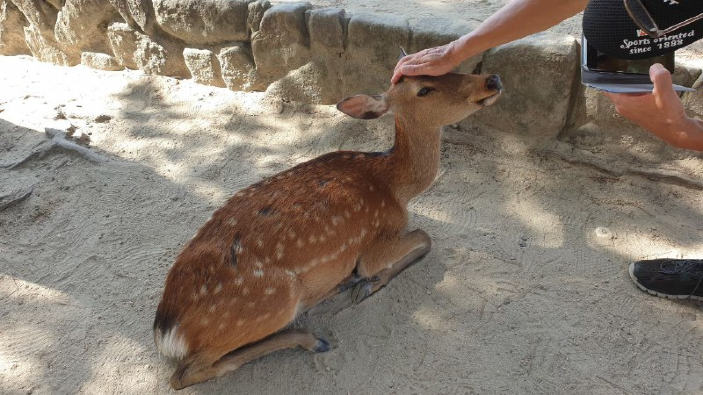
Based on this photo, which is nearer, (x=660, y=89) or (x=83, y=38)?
(x=660, y=89)

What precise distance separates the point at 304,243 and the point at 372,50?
182 centimetres

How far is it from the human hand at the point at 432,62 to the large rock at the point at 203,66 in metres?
2.20

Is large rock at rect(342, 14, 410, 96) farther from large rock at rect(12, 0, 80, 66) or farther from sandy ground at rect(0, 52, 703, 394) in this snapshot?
large rock at rect(12, 0, 80, 66)

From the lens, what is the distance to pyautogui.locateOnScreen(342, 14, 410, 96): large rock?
145 inches

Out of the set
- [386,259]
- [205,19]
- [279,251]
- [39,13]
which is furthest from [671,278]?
[39,13]

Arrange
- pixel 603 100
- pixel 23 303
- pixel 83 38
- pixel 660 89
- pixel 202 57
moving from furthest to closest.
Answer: pixel 83 38
pixel 202 57
pixel 603 100
pixel 23 303
pixel 660 89

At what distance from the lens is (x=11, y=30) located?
17.5 ft

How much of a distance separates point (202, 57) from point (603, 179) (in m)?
3.18

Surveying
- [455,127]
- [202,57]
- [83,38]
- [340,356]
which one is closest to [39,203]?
[202,57]

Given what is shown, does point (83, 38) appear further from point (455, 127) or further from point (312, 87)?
point (455, 127)

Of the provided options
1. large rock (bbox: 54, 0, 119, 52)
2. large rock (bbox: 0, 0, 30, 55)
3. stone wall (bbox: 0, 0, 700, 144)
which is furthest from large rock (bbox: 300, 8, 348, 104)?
large rock (bbox: 0, 0, 30, 55)

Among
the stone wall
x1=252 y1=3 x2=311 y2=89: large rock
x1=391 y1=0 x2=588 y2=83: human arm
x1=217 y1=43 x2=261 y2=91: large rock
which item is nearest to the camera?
x1=391 y1=0 x2=588 y2=83: human arm

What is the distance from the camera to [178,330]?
2.29 metres

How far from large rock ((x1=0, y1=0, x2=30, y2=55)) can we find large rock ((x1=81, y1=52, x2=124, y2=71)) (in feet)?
2.83
